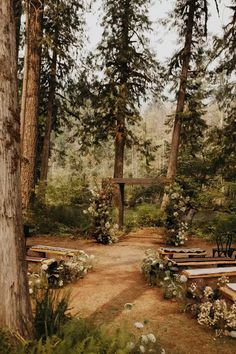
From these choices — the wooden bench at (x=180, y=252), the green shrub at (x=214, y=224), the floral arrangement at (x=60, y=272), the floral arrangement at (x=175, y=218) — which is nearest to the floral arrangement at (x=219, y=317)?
the floral arrangement at (x=60, y=272)

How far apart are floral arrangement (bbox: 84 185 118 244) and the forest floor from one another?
1.42m

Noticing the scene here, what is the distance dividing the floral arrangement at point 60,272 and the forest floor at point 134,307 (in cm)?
20

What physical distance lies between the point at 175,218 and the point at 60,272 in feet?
17.8

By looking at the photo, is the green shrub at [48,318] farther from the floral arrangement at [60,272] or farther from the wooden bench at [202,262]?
the wooden bench at [202,262]

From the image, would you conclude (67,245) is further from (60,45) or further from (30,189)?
(60,45)

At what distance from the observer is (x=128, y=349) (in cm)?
369

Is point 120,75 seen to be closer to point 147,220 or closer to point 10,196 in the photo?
point 147,220

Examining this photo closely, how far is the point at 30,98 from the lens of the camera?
11.5 m

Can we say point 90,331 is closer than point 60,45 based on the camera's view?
Yes

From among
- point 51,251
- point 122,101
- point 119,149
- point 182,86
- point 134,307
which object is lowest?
point 134,307

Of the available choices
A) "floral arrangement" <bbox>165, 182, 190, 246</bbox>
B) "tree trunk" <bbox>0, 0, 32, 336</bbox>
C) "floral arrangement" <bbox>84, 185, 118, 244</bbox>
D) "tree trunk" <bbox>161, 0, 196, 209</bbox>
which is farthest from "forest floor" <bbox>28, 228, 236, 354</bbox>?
"tree trunk" <bbox>161, 0, 196, 209</bbox>

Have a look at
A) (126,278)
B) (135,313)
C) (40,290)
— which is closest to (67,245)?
(126,278)

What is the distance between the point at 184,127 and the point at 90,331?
15.0m

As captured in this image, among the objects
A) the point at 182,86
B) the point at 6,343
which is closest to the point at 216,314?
the point at 6,343
